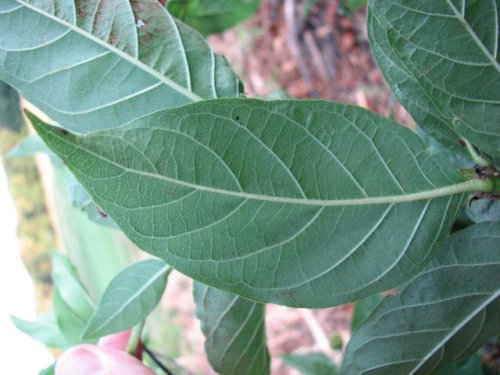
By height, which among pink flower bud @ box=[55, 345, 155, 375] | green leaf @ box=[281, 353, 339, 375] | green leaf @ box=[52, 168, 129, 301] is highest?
pink flower bud @ box=[55, 345, 155, 375]

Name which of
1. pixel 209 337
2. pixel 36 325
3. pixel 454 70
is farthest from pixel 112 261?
pixel 454 70

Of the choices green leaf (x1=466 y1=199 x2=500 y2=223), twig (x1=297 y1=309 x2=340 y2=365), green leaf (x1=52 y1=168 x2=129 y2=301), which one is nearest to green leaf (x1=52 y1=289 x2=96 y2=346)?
green leaf (x1=466 y1=199 x2=500 y2=223)

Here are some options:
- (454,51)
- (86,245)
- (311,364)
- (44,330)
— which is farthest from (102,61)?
(86,245)

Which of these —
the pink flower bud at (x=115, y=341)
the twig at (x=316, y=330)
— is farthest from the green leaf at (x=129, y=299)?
the twig at (x=316, y=330)

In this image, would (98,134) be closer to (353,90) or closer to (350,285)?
(350,285)

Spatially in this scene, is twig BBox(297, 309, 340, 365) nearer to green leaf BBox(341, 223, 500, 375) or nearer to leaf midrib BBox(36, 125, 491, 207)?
green leaf BBox(341, 223, 500, 375)
